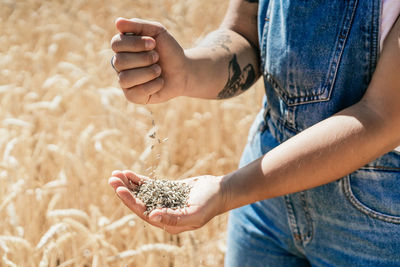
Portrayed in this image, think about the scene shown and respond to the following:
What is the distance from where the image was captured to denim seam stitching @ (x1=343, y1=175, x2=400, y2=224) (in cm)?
114

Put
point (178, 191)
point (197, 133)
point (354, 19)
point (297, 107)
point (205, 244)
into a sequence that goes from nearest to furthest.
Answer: point (354, 19) < point (297, 107) < point (178, 191) < point (205, 244) < point (197, 133)

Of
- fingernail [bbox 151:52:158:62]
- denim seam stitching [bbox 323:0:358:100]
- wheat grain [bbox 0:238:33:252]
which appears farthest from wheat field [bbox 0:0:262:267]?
denim seam stitching [bbox 323:0:358:100]

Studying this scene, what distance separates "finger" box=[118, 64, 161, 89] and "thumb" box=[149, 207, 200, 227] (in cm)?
36

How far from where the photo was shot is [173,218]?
3.64ft

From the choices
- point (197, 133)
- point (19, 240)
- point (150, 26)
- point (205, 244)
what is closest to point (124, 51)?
point (150, 26)

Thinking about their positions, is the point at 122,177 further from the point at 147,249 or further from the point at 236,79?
the point at 147,249

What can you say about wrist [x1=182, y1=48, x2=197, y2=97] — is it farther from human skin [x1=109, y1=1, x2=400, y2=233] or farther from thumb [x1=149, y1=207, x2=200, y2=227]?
thumb [x1=149, y1=207, x2=200, y2=227]

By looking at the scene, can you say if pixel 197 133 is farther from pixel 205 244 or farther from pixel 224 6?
pixel 224 6

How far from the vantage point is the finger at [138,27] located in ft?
3.91

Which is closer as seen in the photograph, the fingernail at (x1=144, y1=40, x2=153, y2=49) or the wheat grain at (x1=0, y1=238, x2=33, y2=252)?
the fingernail at (x1=144, y1=40, x2=153, y2=49)

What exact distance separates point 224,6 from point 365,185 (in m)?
4.03

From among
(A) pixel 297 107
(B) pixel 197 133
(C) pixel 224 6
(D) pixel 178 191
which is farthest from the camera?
(C) pixel 224 6

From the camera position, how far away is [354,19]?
1.11 m

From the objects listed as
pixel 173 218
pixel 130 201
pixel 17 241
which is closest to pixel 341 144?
pixel 173 218
